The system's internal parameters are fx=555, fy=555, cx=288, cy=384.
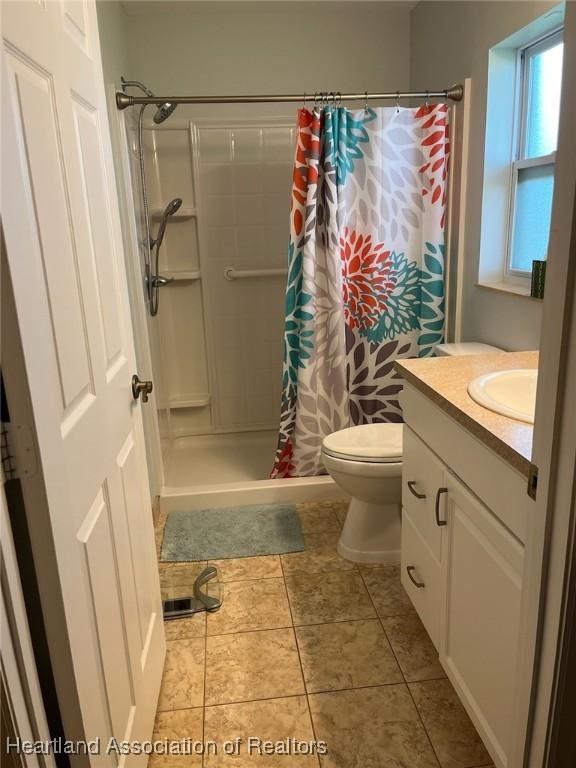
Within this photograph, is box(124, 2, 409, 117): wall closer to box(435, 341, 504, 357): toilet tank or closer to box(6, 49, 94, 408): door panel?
box(435, 341, 504, 357): toilet tank

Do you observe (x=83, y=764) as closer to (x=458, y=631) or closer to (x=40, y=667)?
(x=40, y=667)

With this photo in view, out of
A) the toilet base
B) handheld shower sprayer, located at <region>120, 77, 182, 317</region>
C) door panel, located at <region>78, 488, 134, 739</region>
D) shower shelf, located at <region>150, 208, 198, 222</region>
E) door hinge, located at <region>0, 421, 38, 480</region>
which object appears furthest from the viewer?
shower shelf, located at <region>150, 208, 198, 222</region>

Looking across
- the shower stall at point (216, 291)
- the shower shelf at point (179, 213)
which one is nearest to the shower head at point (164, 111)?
the shower stall at point (216, 291)

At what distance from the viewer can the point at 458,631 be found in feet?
4.49

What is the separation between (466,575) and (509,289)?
125 centimetres

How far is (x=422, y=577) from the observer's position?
1.63 meters

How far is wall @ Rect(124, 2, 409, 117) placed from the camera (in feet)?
9.18

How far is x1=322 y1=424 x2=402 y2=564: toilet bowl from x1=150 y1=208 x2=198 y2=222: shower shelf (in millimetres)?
1587

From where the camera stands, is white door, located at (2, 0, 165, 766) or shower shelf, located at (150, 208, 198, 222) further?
shower shelf, located at (150, 208, 198, 222)

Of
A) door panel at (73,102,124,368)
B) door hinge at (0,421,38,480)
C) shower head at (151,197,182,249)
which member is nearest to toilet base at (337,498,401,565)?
door panel at (73,102,124,368)

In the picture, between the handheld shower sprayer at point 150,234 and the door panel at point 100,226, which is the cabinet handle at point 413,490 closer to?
the door panel at point 100,226

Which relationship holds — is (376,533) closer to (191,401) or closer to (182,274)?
(191,401)

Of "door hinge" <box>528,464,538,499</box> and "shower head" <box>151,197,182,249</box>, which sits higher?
"shower head" <box>151,197,182,249</box>

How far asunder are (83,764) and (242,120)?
2895mm
